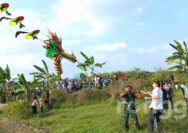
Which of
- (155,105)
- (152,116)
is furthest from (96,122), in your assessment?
(155,105)

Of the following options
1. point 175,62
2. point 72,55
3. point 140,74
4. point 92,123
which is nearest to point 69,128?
point 92,123

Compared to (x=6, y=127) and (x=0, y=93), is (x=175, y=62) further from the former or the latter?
(x=6, y=127)

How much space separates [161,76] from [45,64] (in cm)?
848

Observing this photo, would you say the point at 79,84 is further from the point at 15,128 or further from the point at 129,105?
the point at 129,105

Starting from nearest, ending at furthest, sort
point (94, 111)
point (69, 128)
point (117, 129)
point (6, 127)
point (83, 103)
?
point (117, 129) < point (69, 128) < point (6, 127) < point (94, 111) < point (83, 103)

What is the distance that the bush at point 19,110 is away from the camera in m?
23.7

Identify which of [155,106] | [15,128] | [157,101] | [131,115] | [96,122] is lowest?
[15,128]

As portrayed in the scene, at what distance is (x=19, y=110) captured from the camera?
78.2 feet

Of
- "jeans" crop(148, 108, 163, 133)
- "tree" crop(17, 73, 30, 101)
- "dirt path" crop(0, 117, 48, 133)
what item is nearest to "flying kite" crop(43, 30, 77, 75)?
"tree" crop(17, 73, 30, 101)

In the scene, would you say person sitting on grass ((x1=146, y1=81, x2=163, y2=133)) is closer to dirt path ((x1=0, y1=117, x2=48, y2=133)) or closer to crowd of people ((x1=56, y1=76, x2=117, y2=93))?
dirt path ((x1=0, y1=117, x2=48, y2=133))

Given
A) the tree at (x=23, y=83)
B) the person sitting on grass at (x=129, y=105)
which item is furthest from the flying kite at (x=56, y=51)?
the person sitting on grass at (x=129, y=105)

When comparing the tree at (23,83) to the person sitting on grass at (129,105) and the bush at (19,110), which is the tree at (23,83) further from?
the person sitting on grass at (129,105)

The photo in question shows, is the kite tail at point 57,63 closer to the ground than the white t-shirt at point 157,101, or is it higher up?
higher up

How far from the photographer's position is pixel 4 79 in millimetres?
30531
